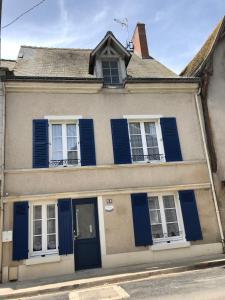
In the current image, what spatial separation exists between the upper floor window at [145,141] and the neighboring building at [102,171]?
0.11 ft

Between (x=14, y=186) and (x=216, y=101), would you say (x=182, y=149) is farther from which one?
(x=14, y=186)

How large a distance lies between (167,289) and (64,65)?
8.46 meters

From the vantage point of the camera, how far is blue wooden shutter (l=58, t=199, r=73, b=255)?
7.85m

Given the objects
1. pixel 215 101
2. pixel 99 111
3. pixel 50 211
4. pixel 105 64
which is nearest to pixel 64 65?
pixel 105 64

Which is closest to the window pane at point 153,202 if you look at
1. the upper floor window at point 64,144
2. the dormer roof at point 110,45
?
the upper floor window at point 64,144

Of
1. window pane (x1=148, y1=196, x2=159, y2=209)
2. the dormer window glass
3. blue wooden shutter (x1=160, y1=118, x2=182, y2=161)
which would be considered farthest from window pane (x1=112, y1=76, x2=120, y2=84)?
window pane (x1=148, y1=196, x2=159, y2=209)

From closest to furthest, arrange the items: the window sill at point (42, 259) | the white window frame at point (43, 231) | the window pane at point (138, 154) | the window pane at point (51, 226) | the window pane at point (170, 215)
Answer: the window sill at point (42, 259)
the white window frame at point (43, 231)
the window pane at point (51, 226)
the window pane at point (170, 215)
the window pane at point (138, 154)

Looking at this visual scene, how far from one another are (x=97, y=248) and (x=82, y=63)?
7.00m

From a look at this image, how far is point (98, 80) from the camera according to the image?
941 centimetres

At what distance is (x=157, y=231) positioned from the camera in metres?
8.61

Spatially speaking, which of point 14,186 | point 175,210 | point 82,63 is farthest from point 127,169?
point 82,63

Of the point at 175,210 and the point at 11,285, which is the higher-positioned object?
the point at 175,210

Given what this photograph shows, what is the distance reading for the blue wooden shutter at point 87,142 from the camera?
8.69 m

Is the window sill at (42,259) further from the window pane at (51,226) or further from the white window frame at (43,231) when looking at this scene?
the window pane at (51,226)
